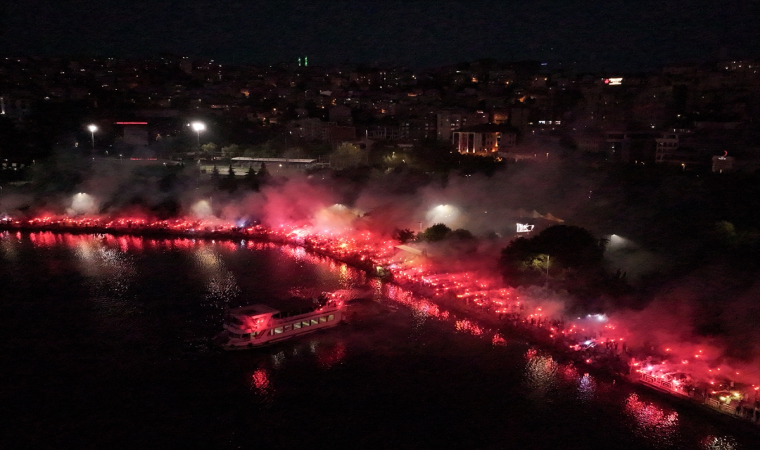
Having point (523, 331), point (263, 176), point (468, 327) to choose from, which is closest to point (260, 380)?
point (468, 327)

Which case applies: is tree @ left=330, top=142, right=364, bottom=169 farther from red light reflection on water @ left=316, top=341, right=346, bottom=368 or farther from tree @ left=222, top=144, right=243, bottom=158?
red light reflection on water @ left=316, top=341, right=346, bottom=368

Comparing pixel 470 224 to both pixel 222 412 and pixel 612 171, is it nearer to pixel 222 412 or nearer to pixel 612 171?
pixel 612 171

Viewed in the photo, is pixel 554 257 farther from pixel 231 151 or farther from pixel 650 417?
pixel 231 151

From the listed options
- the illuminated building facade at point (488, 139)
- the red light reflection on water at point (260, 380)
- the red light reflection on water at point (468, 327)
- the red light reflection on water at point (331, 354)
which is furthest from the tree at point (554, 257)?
the illuminated building facade at point (488, 139)

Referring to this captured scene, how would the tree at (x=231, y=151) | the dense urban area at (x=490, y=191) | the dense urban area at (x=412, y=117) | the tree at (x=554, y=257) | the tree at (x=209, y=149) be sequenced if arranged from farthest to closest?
1. the tree at (x=209, y=149)
2. the tree at (x=231, y=151)
3. the dense urban area at (x=412, y=117)
4. the tree at (x=554, y=257)
5. the dense urban area at (x=490, y=191)

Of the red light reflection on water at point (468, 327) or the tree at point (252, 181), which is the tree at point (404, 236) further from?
the tree at point (252, 181)

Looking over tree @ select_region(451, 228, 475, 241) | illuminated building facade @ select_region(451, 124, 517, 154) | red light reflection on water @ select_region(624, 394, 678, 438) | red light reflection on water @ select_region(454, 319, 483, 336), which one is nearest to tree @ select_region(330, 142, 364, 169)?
illuminated building facade @ select_region(451, 124, 517, 154)

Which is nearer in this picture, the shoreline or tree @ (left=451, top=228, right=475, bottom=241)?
the shoreline
